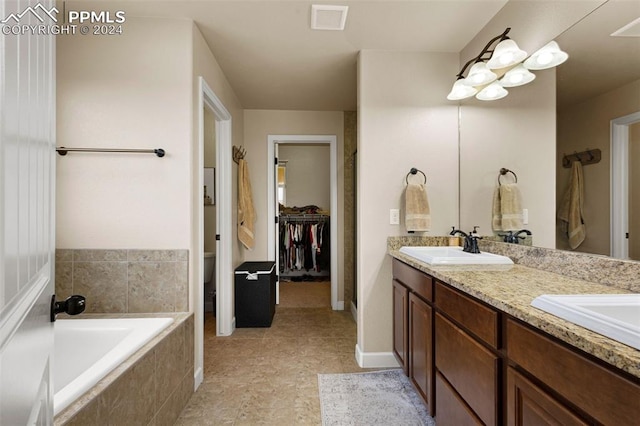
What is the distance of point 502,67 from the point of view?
1839 mm

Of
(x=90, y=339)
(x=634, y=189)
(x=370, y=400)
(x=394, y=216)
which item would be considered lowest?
(x=370, y=400)

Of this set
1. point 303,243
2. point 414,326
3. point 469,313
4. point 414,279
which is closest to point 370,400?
point 414,326

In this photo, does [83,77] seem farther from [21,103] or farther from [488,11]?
[488,11]

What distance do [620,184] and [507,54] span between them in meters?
0.99

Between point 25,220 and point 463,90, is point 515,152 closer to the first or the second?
point 463,90

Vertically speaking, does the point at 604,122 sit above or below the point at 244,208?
above

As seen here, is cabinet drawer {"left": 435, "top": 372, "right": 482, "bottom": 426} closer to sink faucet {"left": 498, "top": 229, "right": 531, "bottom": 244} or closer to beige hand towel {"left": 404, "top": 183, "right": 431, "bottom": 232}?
sink faucet {"left": 498, "top": 229, "right": 531, "bottom": 244}

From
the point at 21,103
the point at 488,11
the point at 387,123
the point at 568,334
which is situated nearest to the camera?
the point at 21,103

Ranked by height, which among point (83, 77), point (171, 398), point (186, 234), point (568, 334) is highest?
point (83, 77)

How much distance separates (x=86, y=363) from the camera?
5.33ft

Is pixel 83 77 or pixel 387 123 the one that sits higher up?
pixel 83 77

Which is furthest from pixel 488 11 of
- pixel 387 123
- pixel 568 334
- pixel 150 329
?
pixel 150 329

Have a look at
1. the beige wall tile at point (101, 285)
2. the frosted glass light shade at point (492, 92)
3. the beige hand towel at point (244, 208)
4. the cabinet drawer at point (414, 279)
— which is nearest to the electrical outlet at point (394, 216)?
the cabinet drawer at point (414, 279)

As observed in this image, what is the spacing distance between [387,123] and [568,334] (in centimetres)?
191
